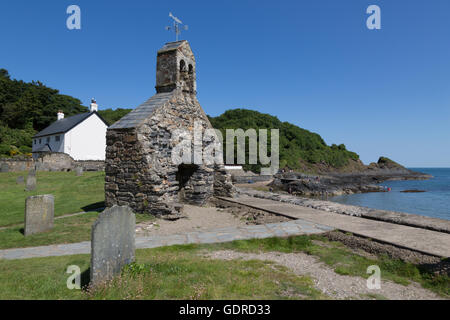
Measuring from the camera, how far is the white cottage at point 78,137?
3597 cm

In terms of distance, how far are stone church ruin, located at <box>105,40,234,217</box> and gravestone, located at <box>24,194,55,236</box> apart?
190 centimetres

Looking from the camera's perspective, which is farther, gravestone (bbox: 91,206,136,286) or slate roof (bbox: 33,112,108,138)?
slate roof (bbox: 33,112,108,138)

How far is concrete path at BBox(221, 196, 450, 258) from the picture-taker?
4.61 meters

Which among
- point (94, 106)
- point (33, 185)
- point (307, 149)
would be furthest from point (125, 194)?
point (307, 149)

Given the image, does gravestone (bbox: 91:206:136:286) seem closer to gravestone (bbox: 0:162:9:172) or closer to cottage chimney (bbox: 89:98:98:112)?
gravestone (bbox: 0:162:9:172)

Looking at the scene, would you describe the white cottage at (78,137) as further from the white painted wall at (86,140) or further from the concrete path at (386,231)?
the concrete path at (386,231)

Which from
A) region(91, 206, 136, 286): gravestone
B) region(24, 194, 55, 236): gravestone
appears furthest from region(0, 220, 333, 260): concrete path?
region(91, 206, 136, 286): gravestone

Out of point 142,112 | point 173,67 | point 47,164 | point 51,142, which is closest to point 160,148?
point 142,112

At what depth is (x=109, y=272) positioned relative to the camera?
3783 mm

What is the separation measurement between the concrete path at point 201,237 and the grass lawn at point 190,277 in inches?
17.9

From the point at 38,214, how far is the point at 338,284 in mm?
7699

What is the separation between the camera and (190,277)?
3.86 metres

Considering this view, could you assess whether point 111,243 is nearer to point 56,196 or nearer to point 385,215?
point 385,215
